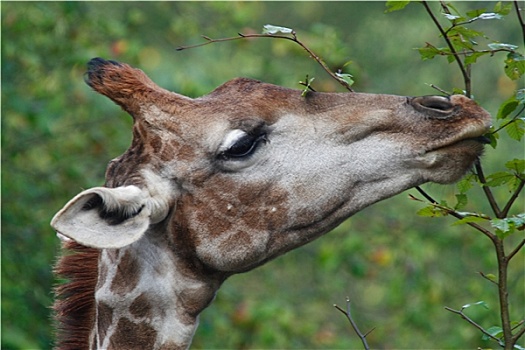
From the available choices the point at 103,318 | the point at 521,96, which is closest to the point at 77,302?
the point at 103,318

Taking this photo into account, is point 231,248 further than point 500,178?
Yes

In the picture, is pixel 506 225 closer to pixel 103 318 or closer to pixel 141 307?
pixel 141 307

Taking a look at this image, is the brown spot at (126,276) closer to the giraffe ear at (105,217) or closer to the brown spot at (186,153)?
the giraffe ear at (105,217)

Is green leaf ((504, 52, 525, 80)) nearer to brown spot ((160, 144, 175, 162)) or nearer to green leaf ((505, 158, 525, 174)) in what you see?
green leaf ((505, 158, 525, 174))

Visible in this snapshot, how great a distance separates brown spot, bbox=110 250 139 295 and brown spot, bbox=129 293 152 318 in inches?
Result: 2.1

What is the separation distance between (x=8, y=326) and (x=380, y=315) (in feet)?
15.3

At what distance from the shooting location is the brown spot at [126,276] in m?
4.05

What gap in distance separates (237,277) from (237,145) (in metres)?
6.22

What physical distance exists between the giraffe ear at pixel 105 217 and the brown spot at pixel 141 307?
33 centimetres

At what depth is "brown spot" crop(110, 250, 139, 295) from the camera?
160 inches

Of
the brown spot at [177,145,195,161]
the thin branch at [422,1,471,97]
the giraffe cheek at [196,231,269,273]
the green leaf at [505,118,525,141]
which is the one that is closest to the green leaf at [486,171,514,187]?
the green leaf at [505,118,525,141]

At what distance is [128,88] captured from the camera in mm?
4227

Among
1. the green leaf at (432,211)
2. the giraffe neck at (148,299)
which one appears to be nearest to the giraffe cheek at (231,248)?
the giraffe neck at (148,299)

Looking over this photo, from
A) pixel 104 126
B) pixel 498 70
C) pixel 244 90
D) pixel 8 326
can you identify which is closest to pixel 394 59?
pixel 498 70
